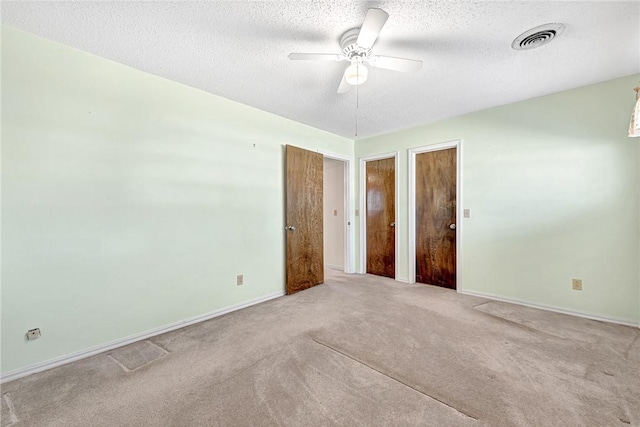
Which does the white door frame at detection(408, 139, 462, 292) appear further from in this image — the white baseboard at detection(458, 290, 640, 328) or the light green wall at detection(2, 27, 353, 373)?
the light green wall at detection(2, 27, 353, 373)

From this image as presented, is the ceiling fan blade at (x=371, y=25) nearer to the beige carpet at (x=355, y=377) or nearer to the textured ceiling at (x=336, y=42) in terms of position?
the textured ceiling at (x=336, y=42)

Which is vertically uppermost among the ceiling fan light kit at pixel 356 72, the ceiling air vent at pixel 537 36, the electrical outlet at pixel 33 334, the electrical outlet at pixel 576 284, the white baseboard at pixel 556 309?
the ceiling air vent at pixel 537 36

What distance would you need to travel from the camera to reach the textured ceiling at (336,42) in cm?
162

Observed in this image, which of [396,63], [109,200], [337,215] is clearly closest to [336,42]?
[396,63]

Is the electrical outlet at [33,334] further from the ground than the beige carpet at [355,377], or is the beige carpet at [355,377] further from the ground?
the electrical outlet at [33,334]

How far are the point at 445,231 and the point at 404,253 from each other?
27.8 inches

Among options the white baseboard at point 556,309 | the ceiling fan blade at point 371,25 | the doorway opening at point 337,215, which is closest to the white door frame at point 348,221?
the doorway opening at point 337,215

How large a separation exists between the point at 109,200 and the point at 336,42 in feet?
7.34

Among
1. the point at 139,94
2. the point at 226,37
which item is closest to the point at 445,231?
the point at 226,37

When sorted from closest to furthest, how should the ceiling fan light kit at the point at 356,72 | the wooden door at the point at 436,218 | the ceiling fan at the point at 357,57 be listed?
the ceiling fan at the point at 357,57, the ceiling fan light kit at the point at 356,72, the wooden door at the point at 436,218

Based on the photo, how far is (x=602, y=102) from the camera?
2551mm

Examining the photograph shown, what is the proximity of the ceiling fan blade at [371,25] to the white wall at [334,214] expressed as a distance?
3.21 metres

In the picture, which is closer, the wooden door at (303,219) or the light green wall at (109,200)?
the light green wall at (109,200)

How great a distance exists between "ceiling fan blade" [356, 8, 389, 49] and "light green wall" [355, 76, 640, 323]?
2.45 metres
